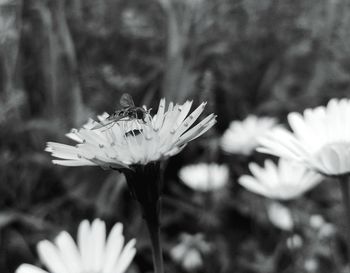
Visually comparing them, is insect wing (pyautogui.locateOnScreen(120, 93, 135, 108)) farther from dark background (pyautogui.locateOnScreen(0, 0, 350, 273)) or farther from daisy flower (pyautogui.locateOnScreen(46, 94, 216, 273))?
dark background (pyautogui.locateOnScreen(0, 0, 350, 273))

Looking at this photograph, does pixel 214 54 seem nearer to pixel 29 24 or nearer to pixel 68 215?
pixel 29 24

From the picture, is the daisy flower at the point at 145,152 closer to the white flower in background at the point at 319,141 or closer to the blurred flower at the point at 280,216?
the white flower in background at the point at 319,141

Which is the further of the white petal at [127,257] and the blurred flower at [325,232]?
the blurred flower at [325,232]

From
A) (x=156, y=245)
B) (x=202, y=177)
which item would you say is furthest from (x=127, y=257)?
(x=202, y=177)

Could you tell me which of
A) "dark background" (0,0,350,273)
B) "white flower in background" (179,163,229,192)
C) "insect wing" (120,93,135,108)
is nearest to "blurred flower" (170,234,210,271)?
"dark background" (0,0,350,273)

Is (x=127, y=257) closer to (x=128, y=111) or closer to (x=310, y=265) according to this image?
(x=128, y=111)

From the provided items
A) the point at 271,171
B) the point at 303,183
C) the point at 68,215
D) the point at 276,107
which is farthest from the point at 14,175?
the point at 276,107

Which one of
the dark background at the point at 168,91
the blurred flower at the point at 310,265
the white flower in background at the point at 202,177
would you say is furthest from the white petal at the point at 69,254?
the white flower in background at the point at 202,177
